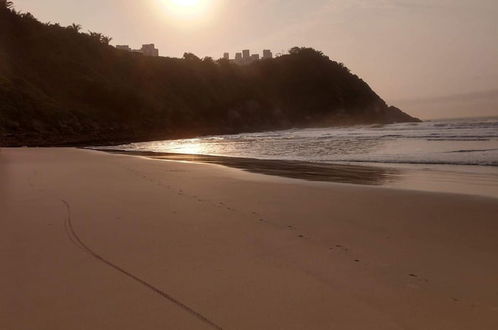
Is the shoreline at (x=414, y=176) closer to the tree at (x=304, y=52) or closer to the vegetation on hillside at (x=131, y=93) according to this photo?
the vegetation on hillside at (x=131, y=93)

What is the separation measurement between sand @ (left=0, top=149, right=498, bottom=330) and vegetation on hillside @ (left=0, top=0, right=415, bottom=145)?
33.2 metres

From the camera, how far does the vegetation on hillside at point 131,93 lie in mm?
42781

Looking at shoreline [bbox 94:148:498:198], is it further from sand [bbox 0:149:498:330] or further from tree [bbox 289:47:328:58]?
tree [bbox 289:47:328:58]

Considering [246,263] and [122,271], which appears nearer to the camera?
[122,271]

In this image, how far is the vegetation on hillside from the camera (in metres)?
42.8

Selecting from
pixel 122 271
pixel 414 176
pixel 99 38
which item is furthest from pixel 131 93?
pixel 122 271

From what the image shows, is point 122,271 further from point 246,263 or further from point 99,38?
point 99,38

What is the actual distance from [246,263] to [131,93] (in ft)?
189

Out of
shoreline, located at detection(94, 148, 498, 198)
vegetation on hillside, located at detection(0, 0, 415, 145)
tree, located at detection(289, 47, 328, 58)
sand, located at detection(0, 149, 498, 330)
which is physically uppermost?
tree, located at detection(289, 47, 328, 58)

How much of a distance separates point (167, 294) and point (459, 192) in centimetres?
625

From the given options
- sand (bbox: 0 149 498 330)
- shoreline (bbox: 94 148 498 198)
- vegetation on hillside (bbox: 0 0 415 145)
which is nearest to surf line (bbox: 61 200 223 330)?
sand (bbox: 0 149 498 330)

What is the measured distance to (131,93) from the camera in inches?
2293

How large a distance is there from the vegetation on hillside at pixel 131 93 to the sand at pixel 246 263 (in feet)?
109

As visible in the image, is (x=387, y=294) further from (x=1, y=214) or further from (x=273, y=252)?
(x=1, y=214)
